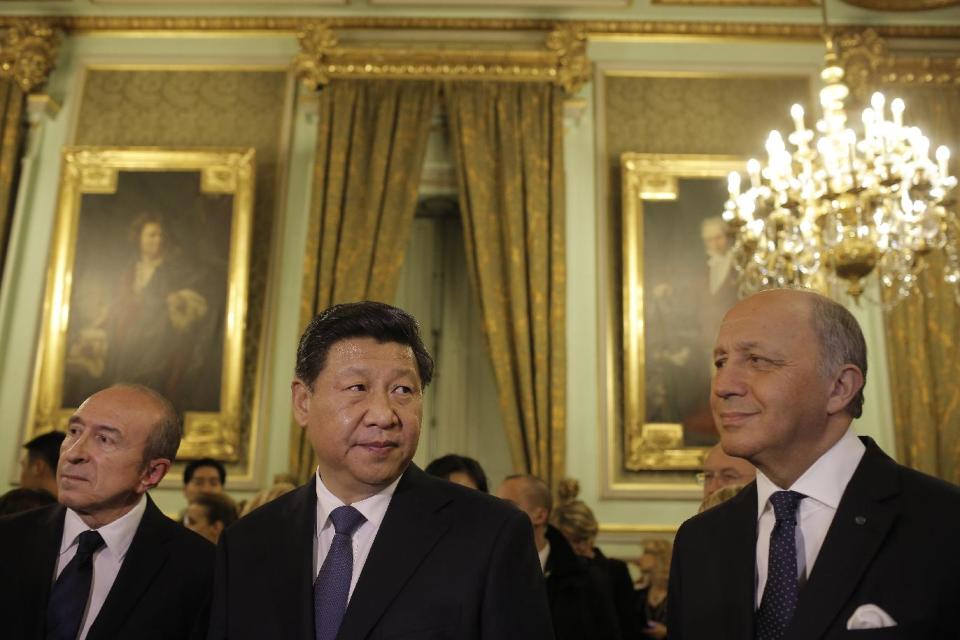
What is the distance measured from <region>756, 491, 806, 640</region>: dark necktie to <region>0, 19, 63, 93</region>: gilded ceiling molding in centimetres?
771

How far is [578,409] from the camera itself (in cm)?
734

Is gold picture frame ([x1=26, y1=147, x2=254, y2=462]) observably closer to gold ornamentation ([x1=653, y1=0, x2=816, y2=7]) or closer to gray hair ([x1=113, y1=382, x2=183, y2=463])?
gold ornamentation ([x1=653, y1=0, x2=816, y2=7])

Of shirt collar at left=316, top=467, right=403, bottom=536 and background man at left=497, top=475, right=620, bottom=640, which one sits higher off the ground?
shirt collar at left=316, top=467, right=403, bottom=536

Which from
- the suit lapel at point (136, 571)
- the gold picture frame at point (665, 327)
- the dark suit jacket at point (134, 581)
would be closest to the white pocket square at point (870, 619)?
the dark suit jacket at point (134, 581)

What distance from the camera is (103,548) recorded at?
2578 mm

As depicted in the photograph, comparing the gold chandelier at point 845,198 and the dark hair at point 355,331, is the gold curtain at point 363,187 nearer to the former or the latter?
the gold chandelier at point 845,198

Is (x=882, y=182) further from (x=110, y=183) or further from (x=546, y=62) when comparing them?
(x=110, y=183)

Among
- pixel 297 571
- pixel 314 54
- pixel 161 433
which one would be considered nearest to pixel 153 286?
pixel 314 54

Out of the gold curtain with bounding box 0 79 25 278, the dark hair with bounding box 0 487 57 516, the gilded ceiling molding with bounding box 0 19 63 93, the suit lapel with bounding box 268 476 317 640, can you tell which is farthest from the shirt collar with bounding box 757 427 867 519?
the gilded ceiling molding with bounding box 0 19 63 93

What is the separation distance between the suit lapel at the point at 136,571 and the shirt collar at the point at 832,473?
1614mm

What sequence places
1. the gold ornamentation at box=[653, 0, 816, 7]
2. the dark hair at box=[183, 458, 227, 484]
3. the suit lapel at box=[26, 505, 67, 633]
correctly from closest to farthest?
the suit lapel at box=[26, 505, 67, 633] → the dark hair at box=[183, 458, 227, 484] → the gold ornamentation at box=[653, 0, 816, 7]

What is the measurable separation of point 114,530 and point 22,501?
105 cm

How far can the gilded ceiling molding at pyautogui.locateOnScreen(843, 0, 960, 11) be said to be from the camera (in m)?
7.94

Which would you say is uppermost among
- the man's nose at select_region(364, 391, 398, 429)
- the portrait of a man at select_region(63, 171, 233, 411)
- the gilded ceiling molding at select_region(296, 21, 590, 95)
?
the gilded ceiling molding at select_region(296, 21, 590, 95)
